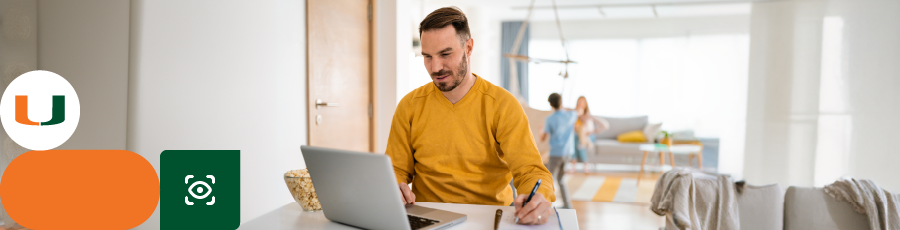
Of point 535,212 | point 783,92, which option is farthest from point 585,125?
point 535,212

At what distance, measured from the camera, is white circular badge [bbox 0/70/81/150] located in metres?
1.30

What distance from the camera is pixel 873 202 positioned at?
1.82 metres

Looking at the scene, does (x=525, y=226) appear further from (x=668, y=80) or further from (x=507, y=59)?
(x=507, y=59)

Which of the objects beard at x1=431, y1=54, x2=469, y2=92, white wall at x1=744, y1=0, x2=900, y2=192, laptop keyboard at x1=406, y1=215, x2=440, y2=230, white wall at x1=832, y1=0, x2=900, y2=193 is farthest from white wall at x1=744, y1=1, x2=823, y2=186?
laptop keyboard at x1=406, y1=215, x2=440, y2=230

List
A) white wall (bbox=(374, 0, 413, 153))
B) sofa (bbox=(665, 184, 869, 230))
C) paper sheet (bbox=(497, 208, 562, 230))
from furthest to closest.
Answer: white wall (bbox=(374, 0, 413, 153)) < sofa (bbox=(665, 184, 869, 230)) < paper sheet (bbox=(497, 208, 562, 230))

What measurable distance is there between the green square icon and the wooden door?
92cm

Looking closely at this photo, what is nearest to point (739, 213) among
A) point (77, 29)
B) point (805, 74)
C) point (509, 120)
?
point (509, 120)

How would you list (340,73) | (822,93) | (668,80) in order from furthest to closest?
(668,80)
(822,93)
(340,73)

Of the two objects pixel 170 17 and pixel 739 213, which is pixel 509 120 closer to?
pixel 170 17

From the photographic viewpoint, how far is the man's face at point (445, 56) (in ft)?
4.17

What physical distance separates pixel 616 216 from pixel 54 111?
11.3ft

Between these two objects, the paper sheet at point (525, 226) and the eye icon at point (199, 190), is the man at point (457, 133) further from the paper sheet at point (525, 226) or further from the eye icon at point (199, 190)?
the eye icon at point (199, 190)

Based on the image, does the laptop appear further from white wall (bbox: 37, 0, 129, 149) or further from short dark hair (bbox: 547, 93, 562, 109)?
short dark hair (bbox: 547, 93, 562, 109)

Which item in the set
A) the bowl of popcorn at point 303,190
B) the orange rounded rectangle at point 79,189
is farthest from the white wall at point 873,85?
the orange rounded rectangle at point 79,189
